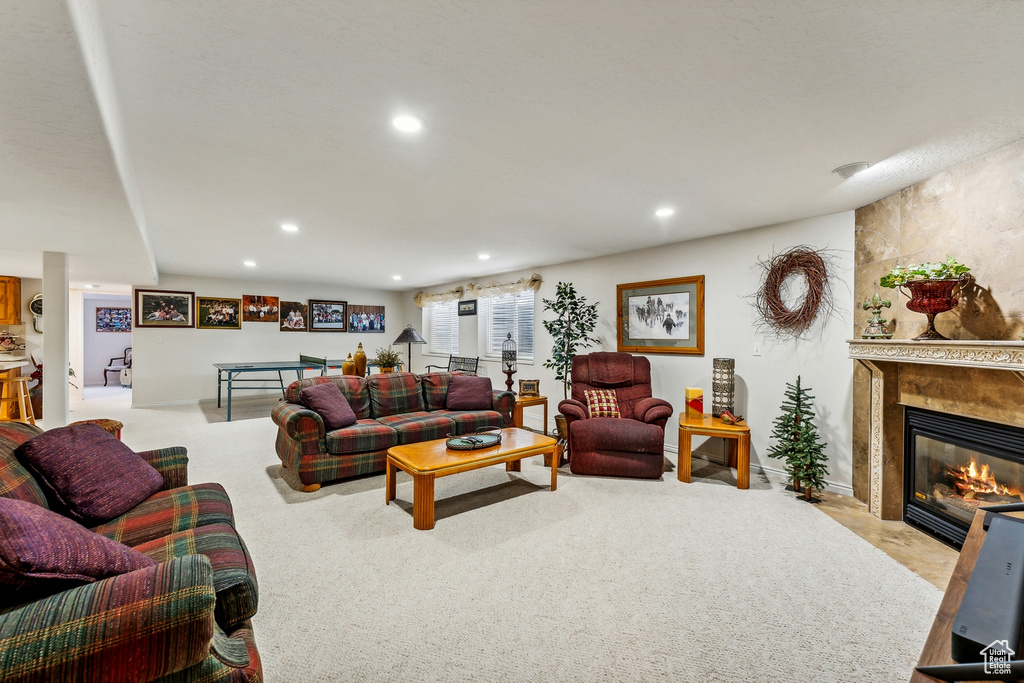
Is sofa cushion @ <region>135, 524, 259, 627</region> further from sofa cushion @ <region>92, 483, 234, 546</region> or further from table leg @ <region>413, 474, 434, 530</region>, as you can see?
table leg @ <region>413, 474, 434, 530</region>

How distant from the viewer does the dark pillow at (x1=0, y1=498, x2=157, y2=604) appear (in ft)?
3.14

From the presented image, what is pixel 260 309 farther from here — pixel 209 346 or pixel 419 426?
pixel 419 426

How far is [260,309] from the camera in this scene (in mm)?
7879

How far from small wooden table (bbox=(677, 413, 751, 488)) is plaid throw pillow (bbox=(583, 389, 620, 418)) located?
0.64 m

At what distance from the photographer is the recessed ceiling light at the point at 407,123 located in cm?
200

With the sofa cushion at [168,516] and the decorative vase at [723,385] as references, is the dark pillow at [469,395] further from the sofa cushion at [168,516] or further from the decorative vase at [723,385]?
the sofa cushion at [168,516]

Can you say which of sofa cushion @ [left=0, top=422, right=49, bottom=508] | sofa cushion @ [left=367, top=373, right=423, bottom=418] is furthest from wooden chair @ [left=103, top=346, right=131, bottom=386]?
sofa cushion @ [left=0, top=422, right=49, bottom=508]

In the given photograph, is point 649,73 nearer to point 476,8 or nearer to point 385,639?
point 476,8

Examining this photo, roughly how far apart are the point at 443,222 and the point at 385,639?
3.10 m

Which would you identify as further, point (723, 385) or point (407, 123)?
point (723, 385)

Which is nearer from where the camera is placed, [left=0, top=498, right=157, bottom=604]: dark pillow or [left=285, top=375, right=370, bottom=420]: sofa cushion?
[left=0, top=498, right=157, bottom=604]: dark pillow

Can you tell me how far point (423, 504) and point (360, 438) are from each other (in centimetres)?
117

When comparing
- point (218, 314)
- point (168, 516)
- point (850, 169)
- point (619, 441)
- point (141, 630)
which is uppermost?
point (850, 169)

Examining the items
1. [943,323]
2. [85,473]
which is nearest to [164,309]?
[85,473]
